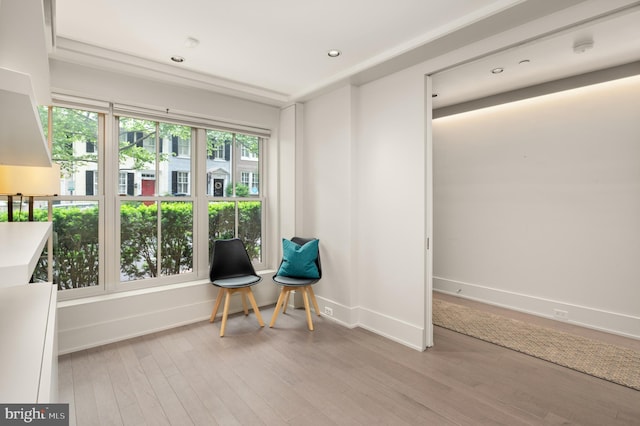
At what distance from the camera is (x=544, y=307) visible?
12.4ft

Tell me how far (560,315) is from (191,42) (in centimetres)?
453

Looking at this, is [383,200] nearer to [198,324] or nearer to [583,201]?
[583,201]

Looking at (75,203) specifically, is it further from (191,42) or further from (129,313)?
(191,42)

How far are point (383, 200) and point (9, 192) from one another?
286 centimetres

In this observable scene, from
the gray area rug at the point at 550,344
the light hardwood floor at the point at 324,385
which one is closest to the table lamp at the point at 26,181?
the light hardwood floor at the point at 324,385

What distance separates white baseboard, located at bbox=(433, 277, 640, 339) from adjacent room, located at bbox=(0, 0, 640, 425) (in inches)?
1.0

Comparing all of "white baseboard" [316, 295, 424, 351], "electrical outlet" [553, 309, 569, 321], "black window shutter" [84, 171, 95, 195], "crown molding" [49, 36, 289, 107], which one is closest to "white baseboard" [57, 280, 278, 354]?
"black window shutter" [84, 171, 95, 195]

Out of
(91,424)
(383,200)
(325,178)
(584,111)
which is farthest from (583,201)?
(91,424)

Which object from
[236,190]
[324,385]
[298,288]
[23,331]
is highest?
[236,190]

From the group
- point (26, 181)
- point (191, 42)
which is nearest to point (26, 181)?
point (26, 181)

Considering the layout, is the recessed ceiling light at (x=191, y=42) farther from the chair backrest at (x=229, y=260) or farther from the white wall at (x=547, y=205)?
the white wall at (x=547, y=205)

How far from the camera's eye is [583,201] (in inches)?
138

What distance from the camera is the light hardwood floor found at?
2078mm

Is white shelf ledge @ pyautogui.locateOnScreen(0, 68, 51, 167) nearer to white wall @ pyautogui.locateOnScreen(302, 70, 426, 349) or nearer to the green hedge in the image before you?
the green hedge
